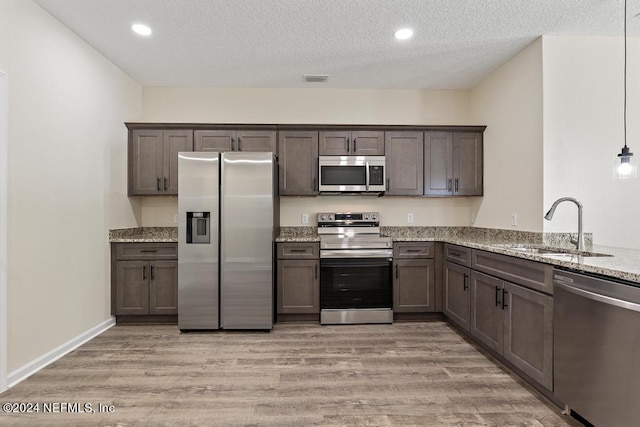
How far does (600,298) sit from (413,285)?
220cm

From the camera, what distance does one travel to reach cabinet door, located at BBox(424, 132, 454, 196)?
4191mm

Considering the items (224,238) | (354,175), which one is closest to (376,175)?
(354,175)

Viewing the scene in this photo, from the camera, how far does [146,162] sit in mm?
4035

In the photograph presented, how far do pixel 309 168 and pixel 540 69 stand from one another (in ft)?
8.04

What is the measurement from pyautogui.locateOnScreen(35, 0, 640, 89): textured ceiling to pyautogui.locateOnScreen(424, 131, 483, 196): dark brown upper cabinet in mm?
719

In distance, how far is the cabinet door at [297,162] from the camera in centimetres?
411

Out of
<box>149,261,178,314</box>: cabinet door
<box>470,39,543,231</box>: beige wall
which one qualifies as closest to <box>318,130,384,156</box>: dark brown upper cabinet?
<box>470,39,543,231</box>: beige wall

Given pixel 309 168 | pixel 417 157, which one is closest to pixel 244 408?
pixel 309 168

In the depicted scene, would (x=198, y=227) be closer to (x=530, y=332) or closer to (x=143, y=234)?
(x=143, y=234)

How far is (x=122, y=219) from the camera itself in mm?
3949

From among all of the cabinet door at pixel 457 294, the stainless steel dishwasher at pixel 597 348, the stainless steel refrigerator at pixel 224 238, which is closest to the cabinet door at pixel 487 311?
the cabinet door at pixel 457 294

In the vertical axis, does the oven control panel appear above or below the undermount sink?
above

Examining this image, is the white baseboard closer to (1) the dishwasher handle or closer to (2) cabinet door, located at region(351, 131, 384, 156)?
(2) cabinet door, located at region(351, 131, 384, 156)

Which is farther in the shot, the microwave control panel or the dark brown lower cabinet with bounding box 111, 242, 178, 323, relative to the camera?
the microwave control panel
